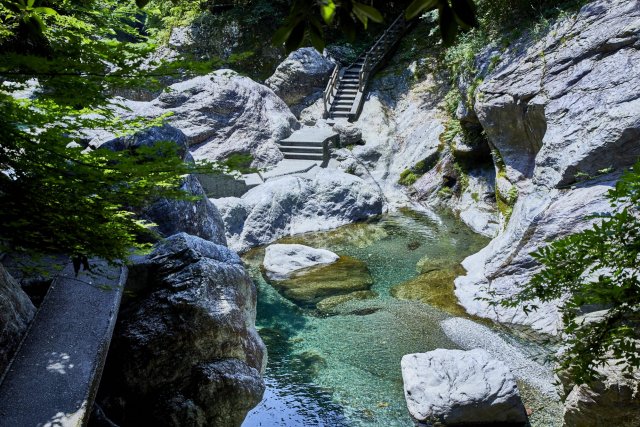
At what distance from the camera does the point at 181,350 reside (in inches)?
232

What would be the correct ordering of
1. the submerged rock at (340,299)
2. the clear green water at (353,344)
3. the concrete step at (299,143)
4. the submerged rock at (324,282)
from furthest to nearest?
the concrete step at (299,143) < the submerged rock at (324,282) < the submerged rock at (340,299) < the clear green water at (353,344)

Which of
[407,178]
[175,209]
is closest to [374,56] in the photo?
[407,178]

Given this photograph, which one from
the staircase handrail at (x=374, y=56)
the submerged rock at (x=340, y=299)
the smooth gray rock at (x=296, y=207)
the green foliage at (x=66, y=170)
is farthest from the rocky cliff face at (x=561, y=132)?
the staircase handrail at (x=374, y=56)

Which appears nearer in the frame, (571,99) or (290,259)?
(571,99)

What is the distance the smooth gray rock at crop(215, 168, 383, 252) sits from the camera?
12.8 metres

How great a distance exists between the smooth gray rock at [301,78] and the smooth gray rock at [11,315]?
1500 cm

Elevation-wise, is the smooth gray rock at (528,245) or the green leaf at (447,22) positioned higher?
the green leaf at (447,22)

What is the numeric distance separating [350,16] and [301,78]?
59.6 feet

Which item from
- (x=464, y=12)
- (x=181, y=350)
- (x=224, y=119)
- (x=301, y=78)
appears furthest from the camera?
(x=301, y=78)

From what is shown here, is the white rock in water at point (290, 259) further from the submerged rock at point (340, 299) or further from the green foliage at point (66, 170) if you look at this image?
the green foliage at point (66, 170)

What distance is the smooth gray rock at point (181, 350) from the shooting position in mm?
5738

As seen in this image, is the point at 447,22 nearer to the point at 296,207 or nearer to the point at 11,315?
the point at 11,315

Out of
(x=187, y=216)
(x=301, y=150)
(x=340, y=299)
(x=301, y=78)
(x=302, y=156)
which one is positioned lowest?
(x=340, y=299)

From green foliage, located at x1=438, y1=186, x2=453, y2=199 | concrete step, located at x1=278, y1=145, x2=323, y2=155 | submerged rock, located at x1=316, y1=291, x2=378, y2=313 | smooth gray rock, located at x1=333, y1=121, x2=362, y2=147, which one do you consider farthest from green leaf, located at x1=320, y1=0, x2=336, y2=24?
smooth gray rock, located at x1=333, y1=121, x2=362, y2=147
